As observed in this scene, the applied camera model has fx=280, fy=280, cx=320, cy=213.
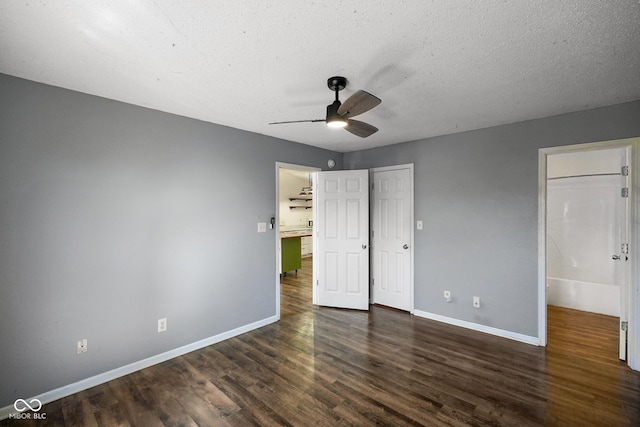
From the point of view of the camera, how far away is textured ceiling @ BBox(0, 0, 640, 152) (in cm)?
140

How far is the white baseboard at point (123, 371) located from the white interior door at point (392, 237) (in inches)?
79.9

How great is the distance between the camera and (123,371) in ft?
8.22

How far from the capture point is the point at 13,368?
2.03 metres

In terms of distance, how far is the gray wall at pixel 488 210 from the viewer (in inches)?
116

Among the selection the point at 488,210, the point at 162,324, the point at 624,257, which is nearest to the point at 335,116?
the point at 488,210

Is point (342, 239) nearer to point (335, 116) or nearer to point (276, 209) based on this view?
point (276, 209)

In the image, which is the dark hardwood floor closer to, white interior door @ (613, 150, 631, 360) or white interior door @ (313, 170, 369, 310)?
white interior door @ (613, 150, 631, 360)

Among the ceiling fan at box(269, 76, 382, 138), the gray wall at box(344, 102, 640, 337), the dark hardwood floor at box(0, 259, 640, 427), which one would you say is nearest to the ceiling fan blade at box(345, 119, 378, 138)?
the ceiling fan at box(269, 76, 382, 138)

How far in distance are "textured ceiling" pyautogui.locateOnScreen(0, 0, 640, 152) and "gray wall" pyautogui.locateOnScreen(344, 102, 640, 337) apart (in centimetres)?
32

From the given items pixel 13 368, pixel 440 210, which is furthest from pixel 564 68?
pixel 13 368

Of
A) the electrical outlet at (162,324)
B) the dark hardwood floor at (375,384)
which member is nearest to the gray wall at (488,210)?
the dark hardwood floor at (375,384)
